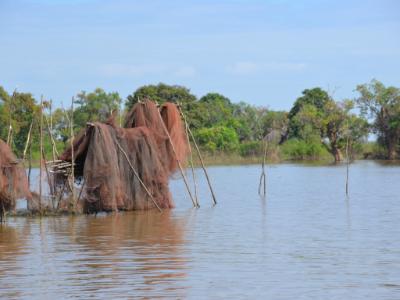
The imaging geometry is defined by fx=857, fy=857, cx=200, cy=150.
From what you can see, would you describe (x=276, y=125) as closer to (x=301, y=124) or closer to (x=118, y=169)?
(x=301, y=124)

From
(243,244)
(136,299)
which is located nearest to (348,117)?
(243,244)

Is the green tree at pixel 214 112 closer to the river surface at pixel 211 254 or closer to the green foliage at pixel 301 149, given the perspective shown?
the green foliage at pixel 301 149

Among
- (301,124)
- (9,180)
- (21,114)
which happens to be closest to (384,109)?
(301,124)

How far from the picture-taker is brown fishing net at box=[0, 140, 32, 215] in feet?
53.4

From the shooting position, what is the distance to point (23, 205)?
22.8 m

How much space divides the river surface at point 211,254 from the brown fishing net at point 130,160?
438 millimetres

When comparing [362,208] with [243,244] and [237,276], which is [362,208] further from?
[237,276]

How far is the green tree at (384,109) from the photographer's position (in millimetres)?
59247

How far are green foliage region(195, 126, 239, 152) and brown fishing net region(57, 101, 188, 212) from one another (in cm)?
3523

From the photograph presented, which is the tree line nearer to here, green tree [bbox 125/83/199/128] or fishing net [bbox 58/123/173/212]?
green tree [bbox 125/83/199/128]

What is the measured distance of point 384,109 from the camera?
5997cm

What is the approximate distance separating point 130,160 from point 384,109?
43.3 metres

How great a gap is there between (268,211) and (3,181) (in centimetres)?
716

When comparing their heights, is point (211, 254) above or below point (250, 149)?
below
